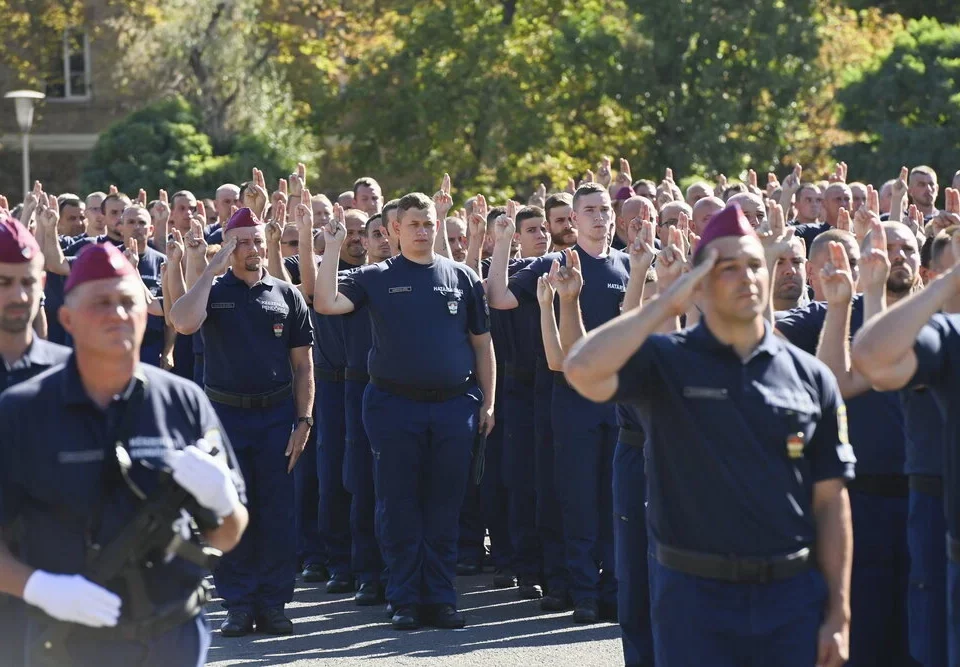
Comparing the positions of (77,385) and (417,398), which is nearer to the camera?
(77,385)

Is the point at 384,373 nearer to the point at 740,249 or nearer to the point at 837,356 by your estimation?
the point at 837,356

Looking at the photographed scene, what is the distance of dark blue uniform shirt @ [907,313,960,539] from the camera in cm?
574

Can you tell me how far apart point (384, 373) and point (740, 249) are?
4.79m

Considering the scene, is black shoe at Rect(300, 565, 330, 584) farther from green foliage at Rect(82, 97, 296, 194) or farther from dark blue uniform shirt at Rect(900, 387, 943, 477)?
green foliage at Rect(82, 97, 296, 194)

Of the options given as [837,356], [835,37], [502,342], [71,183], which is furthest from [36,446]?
[71,183]

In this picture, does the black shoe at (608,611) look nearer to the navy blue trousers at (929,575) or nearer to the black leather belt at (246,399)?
the black leather belt at (246,399)

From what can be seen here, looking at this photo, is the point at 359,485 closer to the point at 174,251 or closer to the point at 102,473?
the point at 174,251

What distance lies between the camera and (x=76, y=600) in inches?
194

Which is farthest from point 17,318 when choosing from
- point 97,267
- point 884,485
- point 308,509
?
point 308,509

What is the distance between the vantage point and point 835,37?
34.1m

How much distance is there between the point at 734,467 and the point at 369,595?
231 inches

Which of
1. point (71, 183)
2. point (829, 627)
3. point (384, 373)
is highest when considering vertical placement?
point (71, 183)

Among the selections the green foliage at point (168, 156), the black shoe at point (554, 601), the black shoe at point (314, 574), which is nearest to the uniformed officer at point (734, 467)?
the black shoe at point (554, 601)

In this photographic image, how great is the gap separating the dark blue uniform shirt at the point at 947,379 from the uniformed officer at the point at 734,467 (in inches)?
12.5
